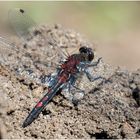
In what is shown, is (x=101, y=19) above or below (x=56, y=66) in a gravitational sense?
above

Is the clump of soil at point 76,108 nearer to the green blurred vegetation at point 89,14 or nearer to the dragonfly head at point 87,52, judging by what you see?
the dragonfly head at point 87,52

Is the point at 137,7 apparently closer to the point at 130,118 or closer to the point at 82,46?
the point at 82,46

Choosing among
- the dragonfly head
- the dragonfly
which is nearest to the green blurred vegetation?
the dragonfly

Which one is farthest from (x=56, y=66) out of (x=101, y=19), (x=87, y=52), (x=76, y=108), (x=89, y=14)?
(x=89, y=14)

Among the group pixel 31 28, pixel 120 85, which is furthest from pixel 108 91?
pixel 31 28

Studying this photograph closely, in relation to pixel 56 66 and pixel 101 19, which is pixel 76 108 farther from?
pixel 101 19

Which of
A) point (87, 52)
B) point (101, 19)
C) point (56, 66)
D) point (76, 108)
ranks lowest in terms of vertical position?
point (76, 108)

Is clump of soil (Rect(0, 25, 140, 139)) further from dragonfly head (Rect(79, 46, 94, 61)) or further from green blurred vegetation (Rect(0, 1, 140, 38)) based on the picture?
green blurred vegetation (Rect(0, 1, 140, 38))
